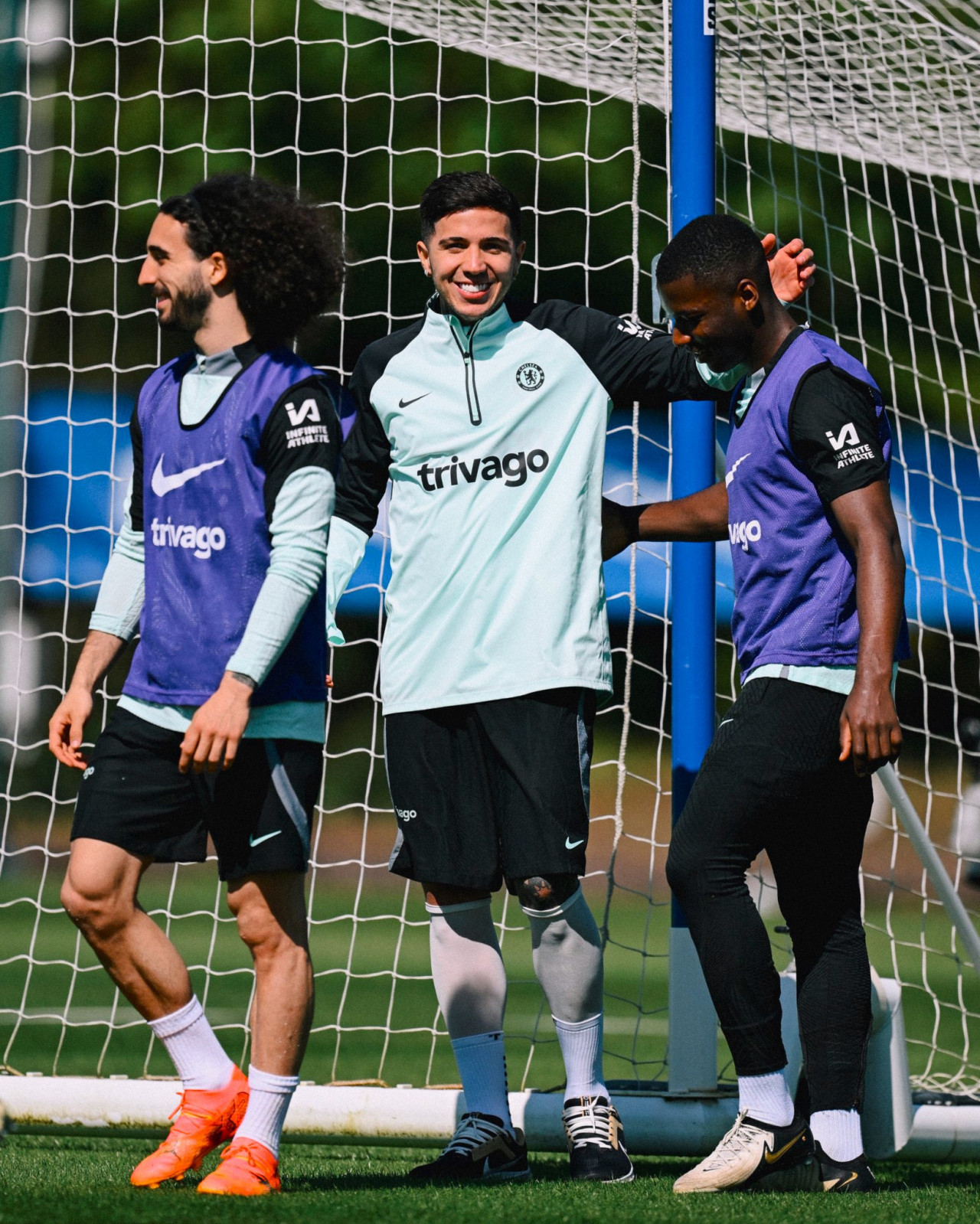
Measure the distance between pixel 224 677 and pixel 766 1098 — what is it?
1.21m

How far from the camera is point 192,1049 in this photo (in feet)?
9.82

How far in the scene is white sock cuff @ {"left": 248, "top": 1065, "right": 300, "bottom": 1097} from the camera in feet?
9.21

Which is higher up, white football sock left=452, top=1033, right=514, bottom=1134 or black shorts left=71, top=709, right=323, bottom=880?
black shorts left=71, top=709, right=323, bottom=880

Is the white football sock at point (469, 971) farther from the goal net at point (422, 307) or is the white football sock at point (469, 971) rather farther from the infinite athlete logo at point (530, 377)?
the infinite athlete logo at point (530, 377)

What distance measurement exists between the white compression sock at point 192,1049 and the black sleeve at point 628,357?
1.46m

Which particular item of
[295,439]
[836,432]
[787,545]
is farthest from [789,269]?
[295,439]

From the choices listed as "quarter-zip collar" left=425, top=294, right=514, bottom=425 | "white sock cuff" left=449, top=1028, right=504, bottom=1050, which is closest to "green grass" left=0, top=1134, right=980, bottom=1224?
"white sock cuff" left=449, top=1028, right=504, bottom=1050

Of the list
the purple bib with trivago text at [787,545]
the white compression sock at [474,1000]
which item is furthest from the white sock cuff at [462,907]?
the purple bib with trivago text at [787,545]

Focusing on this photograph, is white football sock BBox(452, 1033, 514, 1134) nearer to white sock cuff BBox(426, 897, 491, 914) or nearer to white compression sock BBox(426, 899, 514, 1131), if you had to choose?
white compression sock BBox(426, 899, 514, 1131)

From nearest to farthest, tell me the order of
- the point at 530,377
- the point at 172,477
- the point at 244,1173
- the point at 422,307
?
the point at 244,1173, the point at 172,477, the point at 530,377, the point at 422,307

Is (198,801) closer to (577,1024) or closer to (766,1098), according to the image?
(577,1024)

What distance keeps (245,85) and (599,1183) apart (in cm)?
1039

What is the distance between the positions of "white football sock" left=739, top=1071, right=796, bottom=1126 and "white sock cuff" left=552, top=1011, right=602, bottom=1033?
347 mm

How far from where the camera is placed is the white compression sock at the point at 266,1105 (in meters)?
2.79
